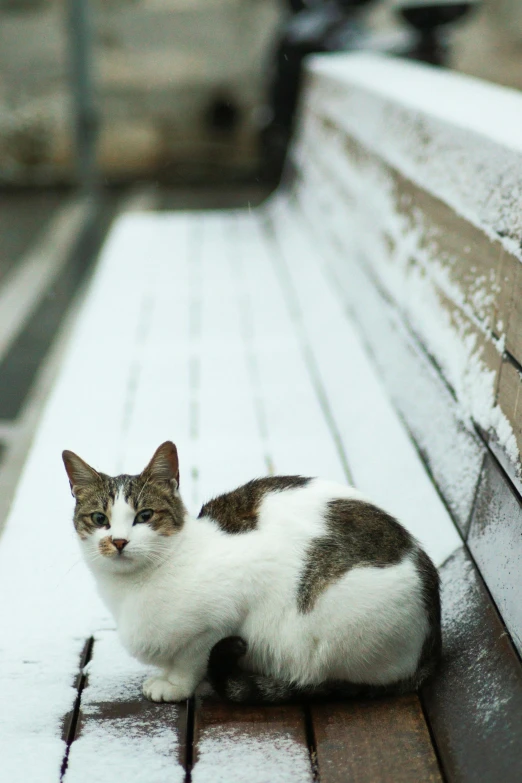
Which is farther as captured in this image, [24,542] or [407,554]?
[24,542]

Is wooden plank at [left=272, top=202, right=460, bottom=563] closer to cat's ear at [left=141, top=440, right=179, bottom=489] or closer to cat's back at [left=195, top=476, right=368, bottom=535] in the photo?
cat's back at [left=195, top=476, right=368, bottom=535]

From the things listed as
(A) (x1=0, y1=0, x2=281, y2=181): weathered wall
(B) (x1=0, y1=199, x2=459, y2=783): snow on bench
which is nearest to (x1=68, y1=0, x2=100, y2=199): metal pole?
(A) (x1=0, y1=0, x2=281, y2=181): weathered wall

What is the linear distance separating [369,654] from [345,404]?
1.65 metres

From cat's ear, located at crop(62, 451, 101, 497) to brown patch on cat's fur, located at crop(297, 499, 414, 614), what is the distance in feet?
1.47

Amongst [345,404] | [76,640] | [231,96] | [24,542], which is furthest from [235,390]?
[231,96]

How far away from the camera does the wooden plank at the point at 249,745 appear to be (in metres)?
1.58

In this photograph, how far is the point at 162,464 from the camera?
1.81 m

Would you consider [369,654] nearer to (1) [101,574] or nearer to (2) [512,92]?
(1) [101,574]

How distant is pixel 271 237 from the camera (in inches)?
251

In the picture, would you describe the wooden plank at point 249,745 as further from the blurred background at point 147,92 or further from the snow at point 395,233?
the blurred background at point 147,92

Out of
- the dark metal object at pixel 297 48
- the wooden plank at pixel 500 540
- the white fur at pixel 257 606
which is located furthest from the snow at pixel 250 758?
the dark metal object at pixel 297 48

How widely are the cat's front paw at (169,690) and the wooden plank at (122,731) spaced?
0.02 meters

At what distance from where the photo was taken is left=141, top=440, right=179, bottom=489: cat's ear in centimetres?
180

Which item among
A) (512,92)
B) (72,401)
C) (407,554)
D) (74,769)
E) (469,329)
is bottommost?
(72,401)
